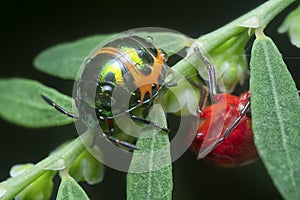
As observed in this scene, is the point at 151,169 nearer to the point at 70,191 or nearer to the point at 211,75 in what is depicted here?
the point at 70,191

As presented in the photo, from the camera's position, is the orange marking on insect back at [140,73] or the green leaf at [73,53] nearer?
the orange marking on insect back at [140,73]

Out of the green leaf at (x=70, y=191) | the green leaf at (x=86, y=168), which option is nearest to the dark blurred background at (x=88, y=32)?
the green leaf at (x=86, y=168)

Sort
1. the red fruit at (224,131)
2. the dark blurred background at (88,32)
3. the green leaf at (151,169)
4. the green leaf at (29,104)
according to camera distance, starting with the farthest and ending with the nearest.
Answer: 1. the dark blurred background at (88,32)
2. the green leaf at (29,104)
3. the red fruit at (224,131)
4. the green leaf at (151,169)

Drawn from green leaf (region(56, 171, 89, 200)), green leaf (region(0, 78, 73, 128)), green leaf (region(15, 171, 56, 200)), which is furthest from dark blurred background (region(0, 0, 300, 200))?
green leaf (region(56, 171, 89, 200))

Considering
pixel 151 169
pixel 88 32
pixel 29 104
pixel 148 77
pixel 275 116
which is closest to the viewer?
pixel 275 116

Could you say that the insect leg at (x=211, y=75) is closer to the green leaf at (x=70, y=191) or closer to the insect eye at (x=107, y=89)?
the insect eye at (x=107, y=89)

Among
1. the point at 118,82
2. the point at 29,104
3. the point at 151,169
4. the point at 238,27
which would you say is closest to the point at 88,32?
the point at 29,104

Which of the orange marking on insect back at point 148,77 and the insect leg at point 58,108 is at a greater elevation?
the orange marking on insect back at point 148,77
